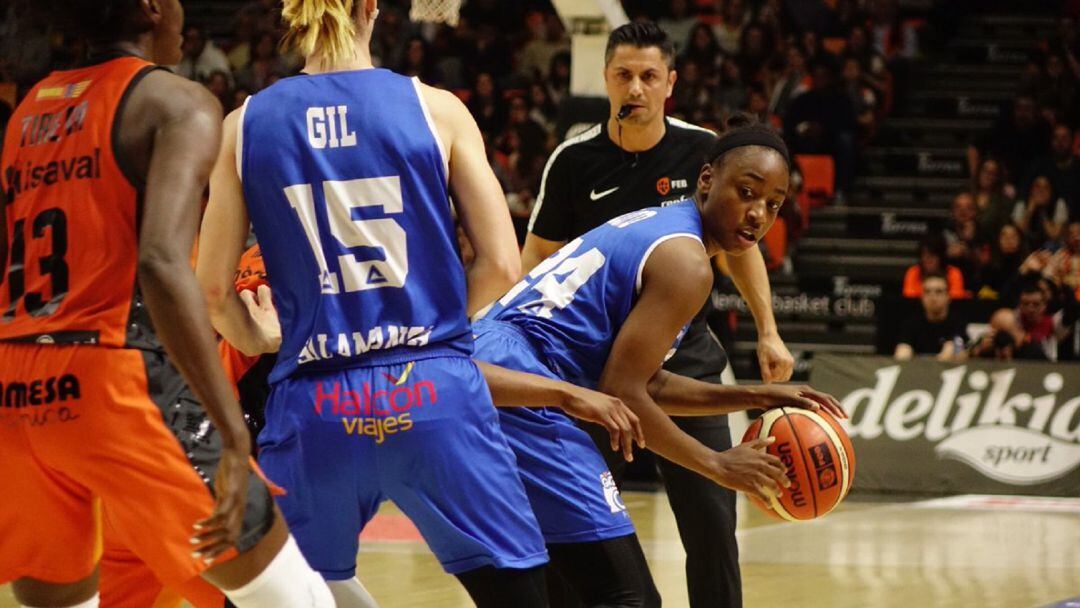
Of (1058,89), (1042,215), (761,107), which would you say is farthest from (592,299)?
(1058,89)

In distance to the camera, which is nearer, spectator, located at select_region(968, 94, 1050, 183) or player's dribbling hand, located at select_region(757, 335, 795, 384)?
player's dribbling hand, located at select_region(757, 335, 795, 384)

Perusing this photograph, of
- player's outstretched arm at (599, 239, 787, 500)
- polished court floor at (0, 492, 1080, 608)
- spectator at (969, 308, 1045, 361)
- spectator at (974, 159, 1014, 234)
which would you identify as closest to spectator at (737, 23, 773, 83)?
spectator at (974, 159, 1014, 234)

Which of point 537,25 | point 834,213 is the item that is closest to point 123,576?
point 834,213

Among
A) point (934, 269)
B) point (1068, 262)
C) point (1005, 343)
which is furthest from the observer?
point (934, 269)

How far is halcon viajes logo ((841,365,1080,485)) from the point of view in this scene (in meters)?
10.2

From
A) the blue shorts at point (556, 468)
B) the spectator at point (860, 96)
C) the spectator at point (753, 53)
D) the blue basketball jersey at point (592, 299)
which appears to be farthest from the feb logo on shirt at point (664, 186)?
the spectator at point (753, 53)

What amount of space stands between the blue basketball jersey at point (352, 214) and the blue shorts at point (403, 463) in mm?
67

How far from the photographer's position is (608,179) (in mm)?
5574

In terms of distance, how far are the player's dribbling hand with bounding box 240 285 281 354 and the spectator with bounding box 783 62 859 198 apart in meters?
12.2

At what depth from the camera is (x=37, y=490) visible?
2.93 meters

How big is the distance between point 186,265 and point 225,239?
22.5 inches

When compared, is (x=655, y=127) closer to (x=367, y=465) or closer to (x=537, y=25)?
(x=367, y=465)

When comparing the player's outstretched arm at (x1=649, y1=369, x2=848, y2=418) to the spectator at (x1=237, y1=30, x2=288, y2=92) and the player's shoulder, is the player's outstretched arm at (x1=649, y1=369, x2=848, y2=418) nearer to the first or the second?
the player's shoulder

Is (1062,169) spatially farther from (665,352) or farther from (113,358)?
(113,358)
